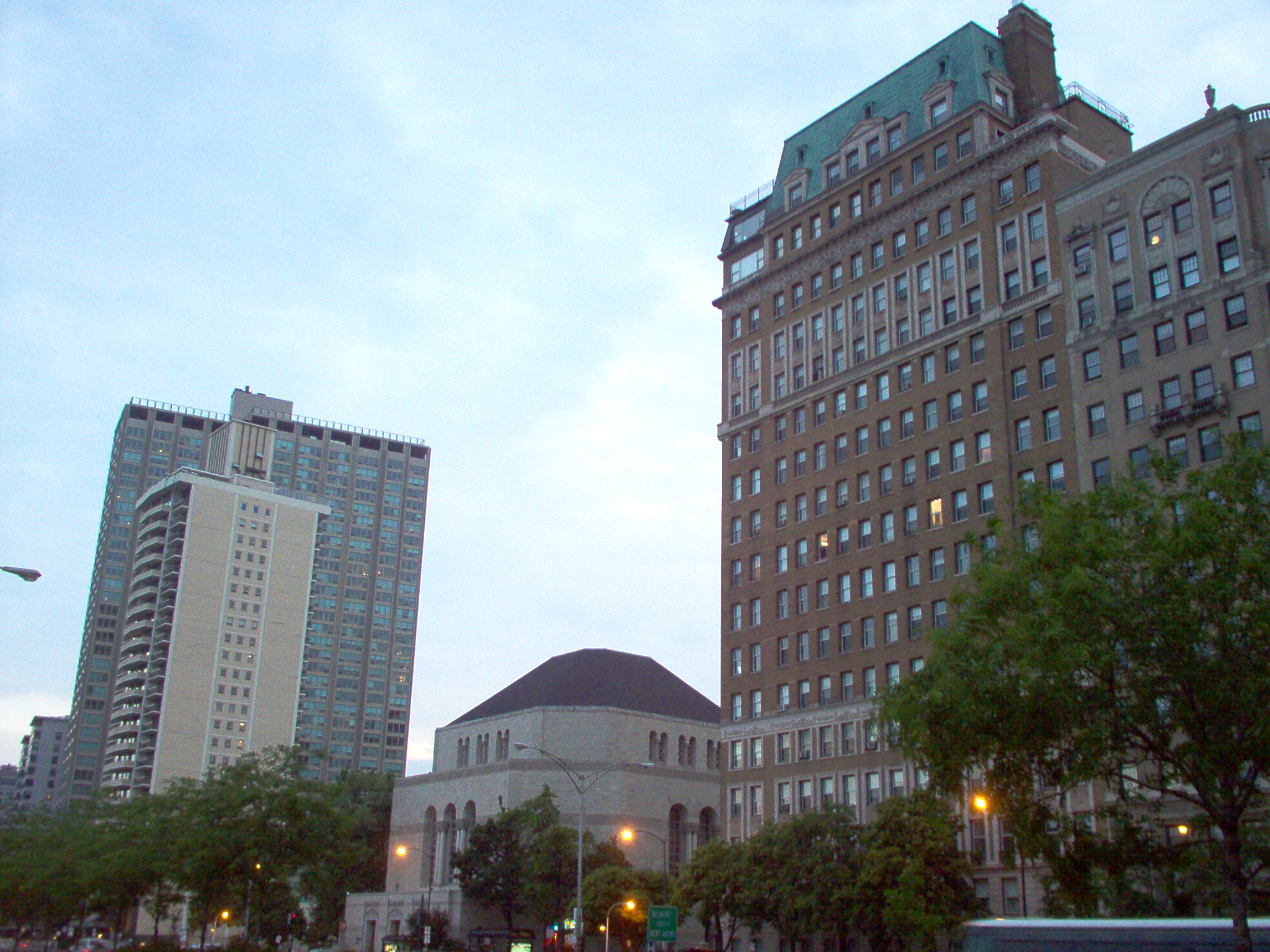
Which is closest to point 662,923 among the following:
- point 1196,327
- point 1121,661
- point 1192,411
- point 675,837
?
point 1121,661

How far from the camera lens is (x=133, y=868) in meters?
74.6

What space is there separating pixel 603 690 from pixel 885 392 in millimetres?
54879

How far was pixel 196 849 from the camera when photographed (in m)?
62.9

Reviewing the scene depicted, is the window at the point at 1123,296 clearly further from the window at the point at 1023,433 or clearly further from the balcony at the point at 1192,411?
the window at the point at 1023,433

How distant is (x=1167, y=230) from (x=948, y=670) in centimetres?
3819

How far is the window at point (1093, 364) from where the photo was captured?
217 ft

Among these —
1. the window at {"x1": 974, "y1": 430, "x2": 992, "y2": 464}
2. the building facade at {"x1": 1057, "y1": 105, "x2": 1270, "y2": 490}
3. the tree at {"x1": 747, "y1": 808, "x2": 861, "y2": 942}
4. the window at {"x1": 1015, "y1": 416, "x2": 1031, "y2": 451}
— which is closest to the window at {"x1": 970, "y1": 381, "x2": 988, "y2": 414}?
the window at {"x1": 974, "y1": 430, "x2": 992, "y2": 464}

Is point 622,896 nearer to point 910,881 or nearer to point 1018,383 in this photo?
point 910,881

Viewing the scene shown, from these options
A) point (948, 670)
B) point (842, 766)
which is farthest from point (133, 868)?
point (948, 670)

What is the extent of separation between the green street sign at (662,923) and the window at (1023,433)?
A: 34492mm

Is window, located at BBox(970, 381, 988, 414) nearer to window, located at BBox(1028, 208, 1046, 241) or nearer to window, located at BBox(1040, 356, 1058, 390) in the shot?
window, located at BBox(1040, 356, 1058, 390)

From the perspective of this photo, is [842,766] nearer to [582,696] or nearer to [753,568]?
[753,568]

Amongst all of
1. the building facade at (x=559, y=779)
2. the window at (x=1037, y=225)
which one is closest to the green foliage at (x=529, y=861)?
the building facade at (x=559, y=779)

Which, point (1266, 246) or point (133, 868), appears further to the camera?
point (133, 868)
